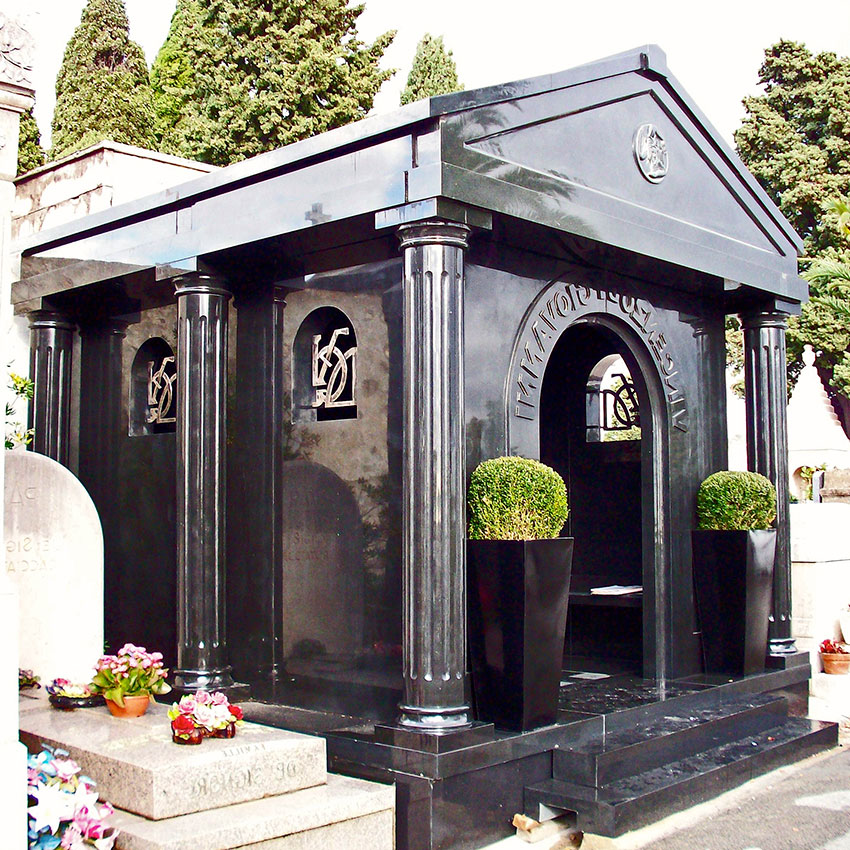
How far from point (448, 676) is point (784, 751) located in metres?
2.80

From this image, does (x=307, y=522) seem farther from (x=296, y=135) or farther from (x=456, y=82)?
(x=456, y=82)

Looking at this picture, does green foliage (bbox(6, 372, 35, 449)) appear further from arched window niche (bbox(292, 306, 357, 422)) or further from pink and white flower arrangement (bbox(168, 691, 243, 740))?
pink and white flower arrangement (bbox(168, 691, 243, 740))

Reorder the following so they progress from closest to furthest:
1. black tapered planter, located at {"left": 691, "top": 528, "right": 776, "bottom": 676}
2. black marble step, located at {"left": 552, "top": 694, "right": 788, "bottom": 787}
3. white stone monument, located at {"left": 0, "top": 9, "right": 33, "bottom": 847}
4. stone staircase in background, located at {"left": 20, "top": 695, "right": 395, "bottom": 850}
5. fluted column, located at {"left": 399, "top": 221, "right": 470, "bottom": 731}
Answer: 1. white stone monument, located at {"left": 0, "top": 9, "right": 33, "bottom": 847}
2. stone staircase in background, located at {"left": 20, "top": 695, "right": 395, "bottom": 850}
3. fluted column, located at {"left": 399, "top": 221, "right": 470, "bottom": 731}
4. black marble step, located at {"left": 552, "top": 694, "right": 788, "bottom": 787}
5. black tapered planter, located at {"left": 691, "top": 528, "right": 776, "bottom": 676}

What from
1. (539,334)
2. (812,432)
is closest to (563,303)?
(539,334)

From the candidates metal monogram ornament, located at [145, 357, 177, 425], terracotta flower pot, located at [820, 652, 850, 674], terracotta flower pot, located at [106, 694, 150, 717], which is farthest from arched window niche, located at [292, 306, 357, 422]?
terracotta flower pot, located at [820, 652, 850, 674]

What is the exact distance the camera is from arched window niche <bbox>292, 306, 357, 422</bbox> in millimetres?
6406

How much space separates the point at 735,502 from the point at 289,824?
4.31 metres

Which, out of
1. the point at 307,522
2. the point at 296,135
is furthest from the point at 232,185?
the point at 296,135

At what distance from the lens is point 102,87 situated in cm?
2605

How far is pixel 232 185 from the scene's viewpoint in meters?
6.32

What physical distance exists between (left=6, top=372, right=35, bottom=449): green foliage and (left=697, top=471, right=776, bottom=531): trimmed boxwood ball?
503cm

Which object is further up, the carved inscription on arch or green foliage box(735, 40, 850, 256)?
green foliage box(735, 40, 850, 256)

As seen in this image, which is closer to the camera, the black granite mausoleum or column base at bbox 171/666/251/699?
the black granite mausoleum

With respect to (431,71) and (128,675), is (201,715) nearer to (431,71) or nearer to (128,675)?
(128,675)
